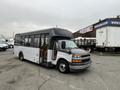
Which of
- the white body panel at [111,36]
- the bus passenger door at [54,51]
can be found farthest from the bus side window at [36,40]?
the white body panel at [111,36]

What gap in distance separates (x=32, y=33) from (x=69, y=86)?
5.97m

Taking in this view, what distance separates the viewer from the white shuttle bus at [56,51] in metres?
6.46

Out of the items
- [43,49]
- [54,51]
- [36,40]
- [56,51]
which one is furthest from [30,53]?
[56,51]

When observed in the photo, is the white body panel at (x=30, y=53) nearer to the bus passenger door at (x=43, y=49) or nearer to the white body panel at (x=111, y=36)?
the bus passenger door at (x=43, y=49)

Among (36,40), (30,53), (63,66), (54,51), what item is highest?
(36,40)

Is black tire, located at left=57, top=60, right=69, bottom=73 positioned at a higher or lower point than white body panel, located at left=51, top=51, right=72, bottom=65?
lower

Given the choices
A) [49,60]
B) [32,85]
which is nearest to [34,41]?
[49,60]

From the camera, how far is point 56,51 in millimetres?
7430

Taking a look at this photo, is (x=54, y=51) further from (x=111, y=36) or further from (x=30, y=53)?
(x=111, y=36)

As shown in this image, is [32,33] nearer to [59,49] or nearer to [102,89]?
[59,49]

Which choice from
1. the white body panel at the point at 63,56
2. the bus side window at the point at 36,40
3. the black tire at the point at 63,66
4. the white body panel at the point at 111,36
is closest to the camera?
the white body panel at the point at 63,56

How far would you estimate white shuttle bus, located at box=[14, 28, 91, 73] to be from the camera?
254 inches

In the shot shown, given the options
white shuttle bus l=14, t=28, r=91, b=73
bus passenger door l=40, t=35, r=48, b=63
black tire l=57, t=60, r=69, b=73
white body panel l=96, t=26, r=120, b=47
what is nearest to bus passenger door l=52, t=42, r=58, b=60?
white shuttle bus l=14, t=28, r=91, b=73

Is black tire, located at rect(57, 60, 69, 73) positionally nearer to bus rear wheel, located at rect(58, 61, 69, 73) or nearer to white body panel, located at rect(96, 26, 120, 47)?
bus rear wheel, located at rect(58, 61, 69, 73)
